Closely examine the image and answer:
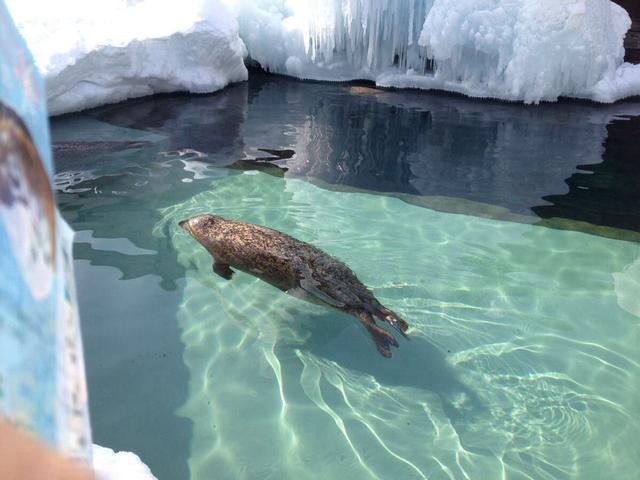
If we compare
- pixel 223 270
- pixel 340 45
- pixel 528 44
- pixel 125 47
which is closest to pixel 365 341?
pixel 223 270

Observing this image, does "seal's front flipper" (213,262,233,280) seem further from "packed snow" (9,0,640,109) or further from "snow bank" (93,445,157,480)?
"packed snow" (9,0,640,109)

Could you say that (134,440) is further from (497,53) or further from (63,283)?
(497,53)

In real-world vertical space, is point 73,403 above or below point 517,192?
above

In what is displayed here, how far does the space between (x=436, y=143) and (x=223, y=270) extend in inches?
201

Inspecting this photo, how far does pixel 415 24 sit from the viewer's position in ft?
38.5

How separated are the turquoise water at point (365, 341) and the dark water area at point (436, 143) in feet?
0.65

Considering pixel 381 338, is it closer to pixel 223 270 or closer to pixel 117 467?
pixel 223 270

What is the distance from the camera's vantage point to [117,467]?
1955 millimetres

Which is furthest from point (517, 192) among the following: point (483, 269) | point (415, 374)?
point (415, 374)

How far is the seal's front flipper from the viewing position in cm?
425

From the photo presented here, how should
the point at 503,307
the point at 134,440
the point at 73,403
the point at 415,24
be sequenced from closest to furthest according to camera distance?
the point at 73,403, the point at 134,440, the point at 503,307, the point at 415,24

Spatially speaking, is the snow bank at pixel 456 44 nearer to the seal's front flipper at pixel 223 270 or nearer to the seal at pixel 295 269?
the seal at pixel 295 269

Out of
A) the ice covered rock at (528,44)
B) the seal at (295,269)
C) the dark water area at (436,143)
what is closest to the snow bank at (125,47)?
the dark water area at (436,143)

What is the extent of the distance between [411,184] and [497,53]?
5.65 meters
